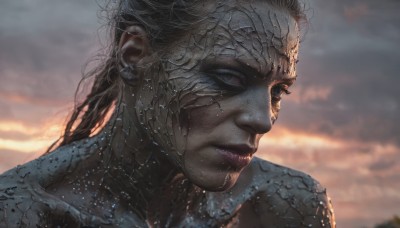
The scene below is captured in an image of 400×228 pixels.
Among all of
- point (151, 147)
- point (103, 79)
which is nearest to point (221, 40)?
point (151, 147)

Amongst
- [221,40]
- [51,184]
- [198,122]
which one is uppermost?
[221,40]

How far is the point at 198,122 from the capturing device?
393 centimetres

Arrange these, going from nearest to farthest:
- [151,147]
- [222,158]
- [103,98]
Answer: [222,158] < [151,147] < [103,98]

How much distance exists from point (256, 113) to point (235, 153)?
0.20 meters

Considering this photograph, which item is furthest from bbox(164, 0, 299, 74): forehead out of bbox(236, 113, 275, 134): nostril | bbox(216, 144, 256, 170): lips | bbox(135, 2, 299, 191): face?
bbox(216, 144, 256, 170): lips

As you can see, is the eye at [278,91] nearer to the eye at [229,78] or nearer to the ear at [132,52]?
the eye at [229,78]

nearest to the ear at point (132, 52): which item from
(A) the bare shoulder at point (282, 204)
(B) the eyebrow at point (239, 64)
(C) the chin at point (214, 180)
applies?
(B) the eyebrow at point (239, 64)

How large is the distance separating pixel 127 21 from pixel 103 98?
61cm

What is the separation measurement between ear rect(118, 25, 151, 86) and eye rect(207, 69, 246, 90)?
0.39 metres

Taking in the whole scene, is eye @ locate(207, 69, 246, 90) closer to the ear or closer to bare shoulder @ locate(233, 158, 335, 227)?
the ear

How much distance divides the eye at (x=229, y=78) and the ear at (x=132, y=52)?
39 centimetres

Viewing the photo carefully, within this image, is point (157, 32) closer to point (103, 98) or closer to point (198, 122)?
point (198, 122)

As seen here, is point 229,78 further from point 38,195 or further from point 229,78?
point 38,195

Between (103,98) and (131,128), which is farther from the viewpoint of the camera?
(103,98)
